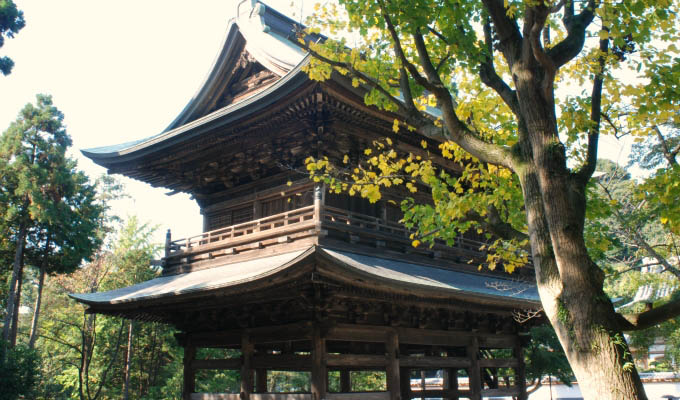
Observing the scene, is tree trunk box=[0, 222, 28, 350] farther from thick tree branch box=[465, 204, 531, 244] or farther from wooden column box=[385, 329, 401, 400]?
thick tree branch box=[465, 204, 531, 244]

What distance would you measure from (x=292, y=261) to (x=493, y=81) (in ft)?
12.2

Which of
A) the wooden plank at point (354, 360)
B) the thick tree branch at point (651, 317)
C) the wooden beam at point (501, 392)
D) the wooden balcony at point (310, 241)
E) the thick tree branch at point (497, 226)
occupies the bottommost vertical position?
the wooden beam at point (501, 392)

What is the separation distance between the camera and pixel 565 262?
201 inches

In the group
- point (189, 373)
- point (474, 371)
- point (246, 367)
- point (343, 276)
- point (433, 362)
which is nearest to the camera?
point (343, 276)

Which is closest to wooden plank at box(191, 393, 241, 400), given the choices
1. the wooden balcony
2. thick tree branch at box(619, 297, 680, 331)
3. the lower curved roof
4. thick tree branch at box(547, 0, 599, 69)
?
the lower curved roof

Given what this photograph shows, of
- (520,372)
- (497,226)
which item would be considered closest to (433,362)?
(520,372)

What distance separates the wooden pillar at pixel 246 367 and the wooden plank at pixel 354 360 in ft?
6.12

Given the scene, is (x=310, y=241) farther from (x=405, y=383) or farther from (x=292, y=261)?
(x=405, y=383)

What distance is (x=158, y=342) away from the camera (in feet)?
78.6

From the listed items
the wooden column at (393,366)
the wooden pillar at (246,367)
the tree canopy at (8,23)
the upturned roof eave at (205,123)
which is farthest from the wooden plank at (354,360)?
the tree canopy at (8,23)

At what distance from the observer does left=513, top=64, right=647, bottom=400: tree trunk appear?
4.77 m

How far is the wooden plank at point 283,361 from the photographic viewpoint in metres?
9.88

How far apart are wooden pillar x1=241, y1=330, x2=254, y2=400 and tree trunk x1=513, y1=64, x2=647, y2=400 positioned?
7.02 metres

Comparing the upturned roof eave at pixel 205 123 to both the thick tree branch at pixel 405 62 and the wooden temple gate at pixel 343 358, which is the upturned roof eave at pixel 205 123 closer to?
the thick tree branch at pixel 405 62
